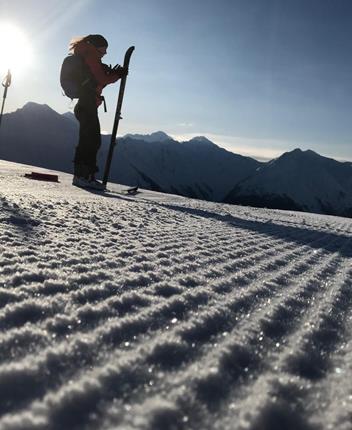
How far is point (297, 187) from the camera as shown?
582 feet

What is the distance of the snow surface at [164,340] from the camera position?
0.83 m

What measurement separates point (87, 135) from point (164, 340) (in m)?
7.64

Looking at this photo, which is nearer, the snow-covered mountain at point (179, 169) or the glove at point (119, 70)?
the glove at point (119, 70)

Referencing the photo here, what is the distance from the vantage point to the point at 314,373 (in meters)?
1.09

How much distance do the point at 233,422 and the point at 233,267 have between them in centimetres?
153

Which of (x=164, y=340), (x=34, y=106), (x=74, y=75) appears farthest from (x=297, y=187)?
(x=164, y=340)

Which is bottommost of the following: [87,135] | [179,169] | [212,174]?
[87,135]

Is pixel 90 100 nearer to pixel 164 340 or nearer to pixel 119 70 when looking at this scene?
pixel 119 70

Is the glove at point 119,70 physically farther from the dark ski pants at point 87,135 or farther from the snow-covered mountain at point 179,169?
the snow-covered mountain at point 179,169

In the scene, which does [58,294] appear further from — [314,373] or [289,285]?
[289,285]

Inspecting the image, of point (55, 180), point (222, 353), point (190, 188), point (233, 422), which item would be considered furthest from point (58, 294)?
point (190, 188)

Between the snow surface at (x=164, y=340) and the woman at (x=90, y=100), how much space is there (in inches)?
233

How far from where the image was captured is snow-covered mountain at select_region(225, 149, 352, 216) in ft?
555

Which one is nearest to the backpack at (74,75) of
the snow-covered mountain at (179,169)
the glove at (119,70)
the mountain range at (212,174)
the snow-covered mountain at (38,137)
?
the glove at (119,70)
